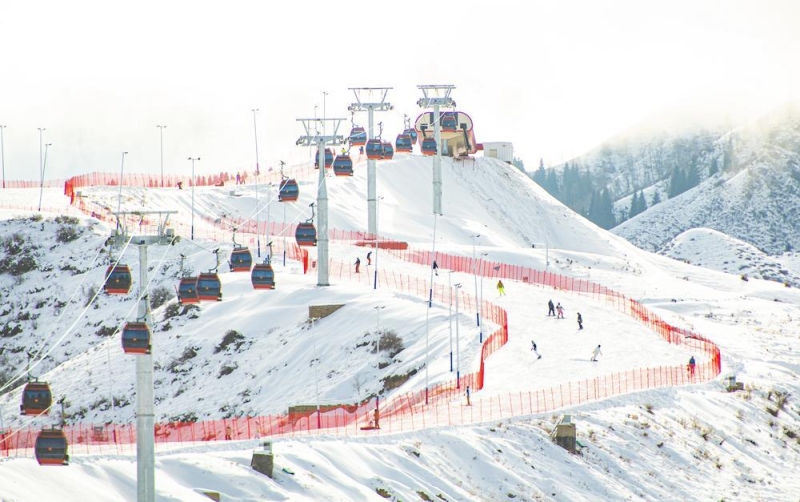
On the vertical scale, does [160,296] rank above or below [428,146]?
below

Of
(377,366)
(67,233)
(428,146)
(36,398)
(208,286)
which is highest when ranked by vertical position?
(428,146)

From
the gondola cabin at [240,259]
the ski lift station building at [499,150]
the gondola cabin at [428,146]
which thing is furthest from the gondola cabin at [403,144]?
the ski lift station building at [499,150]

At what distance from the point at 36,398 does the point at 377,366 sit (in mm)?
27417

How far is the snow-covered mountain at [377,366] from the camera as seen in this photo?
40.3 meters

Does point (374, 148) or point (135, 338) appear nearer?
point (135, 338)

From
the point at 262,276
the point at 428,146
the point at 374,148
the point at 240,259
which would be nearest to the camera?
the point at 240,259

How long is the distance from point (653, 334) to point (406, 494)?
3105 centimetres

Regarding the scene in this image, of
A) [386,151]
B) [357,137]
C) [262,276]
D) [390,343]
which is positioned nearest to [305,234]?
[390,343]

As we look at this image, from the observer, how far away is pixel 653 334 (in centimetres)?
6812

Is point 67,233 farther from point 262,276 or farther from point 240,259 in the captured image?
point 240,259

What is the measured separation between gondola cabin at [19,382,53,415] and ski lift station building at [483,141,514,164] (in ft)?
372

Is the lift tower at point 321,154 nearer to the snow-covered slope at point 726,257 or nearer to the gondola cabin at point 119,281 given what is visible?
the gondola cabin at point 119,281

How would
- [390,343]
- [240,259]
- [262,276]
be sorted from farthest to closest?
[390,343]
[262,276]
[240,259]

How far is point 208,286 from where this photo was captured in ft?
117
